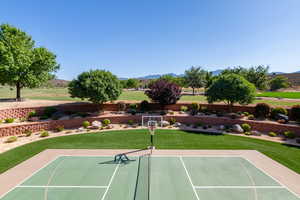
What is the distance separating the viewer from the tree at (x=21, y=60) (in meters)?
19.6

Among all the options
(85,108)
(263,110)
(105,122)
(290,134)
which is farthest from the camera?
(85,108)

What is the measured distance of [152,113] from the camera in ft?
69.7

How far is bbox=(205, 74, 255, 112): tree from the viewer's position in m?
17.8

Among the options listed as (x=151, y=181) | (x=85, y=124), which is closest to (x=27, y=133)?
(x=85, y=124)

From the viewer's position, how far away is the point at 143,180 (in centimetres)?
772

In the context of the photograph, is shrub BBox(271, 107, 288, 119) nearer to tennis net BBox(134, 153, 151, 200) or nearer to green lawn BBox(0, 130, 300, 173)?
green lawn BBox(0, 130, 300, 173)

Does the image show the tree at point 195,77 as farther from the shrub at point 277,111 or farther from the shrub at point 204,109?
the shrub at point 277,111

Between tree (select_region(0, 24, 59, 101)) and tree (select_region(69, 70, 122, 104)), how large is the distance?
9.20 metres

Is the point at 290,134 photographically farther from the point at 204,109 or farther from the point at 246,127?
Result: the point at 204,109

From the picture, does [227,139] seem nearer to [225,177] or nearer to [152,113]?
[225,177]

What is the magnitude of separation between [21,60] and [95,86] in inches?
524

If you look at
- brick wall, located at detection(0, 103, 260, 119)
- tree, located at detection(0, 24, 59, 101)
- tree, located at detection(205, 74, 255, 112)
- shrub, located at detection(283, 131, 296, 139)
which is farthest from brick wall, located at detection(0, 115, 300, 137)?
tree, located at detection(0, 24, 59, 101)

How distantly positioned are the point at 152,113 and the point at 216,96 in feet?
31.5

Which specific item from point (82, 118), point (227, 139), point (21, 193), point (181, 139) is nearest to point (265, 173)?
point (227, 139)
